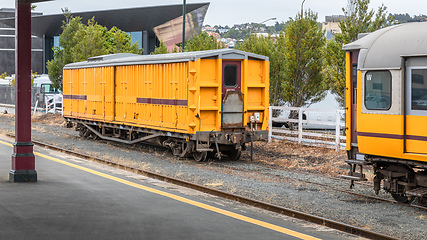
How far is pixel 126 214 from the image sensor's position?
364 inches

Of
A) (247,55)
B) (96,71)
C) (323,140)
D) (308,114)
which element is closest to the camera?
(247,55)

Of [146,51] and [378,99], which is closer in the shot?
[378,99]

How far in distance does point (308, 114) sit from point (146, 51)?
36398mm

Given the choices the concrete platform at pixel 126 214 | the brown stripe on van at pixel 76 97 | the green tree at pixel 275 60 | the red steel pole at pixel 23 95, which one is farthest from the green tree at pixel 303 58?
the red steel pole at pixel 23 95

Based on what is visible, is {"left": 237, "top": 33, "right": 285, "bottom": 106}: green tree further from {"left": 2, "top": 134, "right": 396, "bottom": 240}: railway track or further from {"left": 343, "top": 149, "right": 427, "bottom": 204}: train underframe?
{"left": 343, "top": 149, "right": 427, "bottom": 204}: train underframe

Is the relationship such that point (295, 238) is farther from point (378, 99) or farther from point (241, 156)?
point (241, 156)

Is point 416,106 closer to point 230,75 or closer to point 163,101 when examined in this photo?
point 230,75

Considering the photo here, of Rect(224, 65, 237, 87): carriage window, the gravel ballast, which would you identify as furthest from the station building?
the gravel ballast

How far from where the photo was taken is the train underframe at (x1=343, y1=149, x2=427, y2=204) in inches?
404

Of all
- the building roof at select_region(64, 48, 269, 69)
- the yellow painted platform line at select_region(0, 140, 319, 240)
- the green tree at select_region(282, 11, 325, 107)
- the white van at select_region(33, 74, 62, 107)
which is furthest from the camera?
the white van at select_region(33, 74, 62, 107)

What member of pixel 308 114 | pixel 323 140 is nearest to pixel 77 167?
pixel 323 140

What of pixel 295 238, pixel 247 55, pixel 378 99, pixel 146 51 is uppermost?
pixel 146 51

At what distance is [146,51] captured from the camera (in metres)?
60.8

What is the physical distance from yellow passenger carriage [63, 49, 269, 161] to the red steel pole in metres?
5.89
